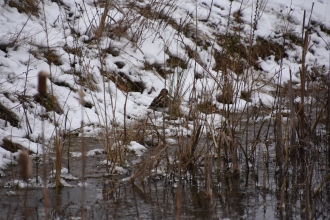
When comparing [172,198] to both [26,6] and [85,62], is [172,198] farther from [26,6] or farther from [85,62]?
[26,6]

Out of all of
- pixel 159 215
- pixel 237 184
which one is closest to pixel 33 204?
pixel 159 215

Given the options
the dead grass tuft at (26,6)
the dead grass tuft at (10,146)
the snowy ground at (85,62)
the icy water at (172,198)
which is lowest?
the icy water at (172,198)

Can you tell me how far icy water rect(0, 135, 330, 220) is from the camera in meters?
2.82

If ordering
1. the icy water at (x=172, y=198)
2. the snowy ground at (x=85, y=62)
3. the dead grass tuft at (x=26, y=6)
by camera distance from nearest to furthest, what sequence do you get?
the icy water at (x=172, y=198) < the snowy ground at (x=85, y=62) < the dead grass tuft at (x=26, y=6)

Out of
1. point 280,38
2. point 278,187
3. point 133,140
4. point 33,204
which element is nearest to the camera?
point 33,204

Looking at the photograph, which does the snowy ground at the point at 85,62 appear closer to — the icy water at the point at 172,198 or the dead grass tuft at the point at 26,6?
the dead grass tuft at the point at 26,6

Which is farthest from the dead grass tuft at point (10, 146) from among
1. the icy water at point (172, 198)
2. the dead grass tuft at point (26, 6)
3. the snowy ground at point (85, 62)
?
the dead grass tuft at point (26, 6)

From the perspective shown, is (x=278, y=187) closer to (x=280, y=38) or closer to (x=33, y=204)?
(x=33, y=204)

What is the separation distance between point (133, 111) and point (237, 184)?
85.5 inches

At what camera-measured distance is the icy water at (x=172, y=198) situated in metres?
2.82

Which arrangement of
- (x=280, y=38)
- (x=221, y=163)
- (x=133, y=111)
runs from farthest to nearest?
(x=280, y=38) < (x=133, y=111) < (x=221, y=163)

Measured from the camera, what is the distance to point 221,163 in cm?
384

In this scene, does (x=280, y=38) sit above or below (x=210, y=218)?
above

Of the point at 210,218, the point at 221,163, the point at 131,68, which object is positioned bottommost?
the point at 210,218
